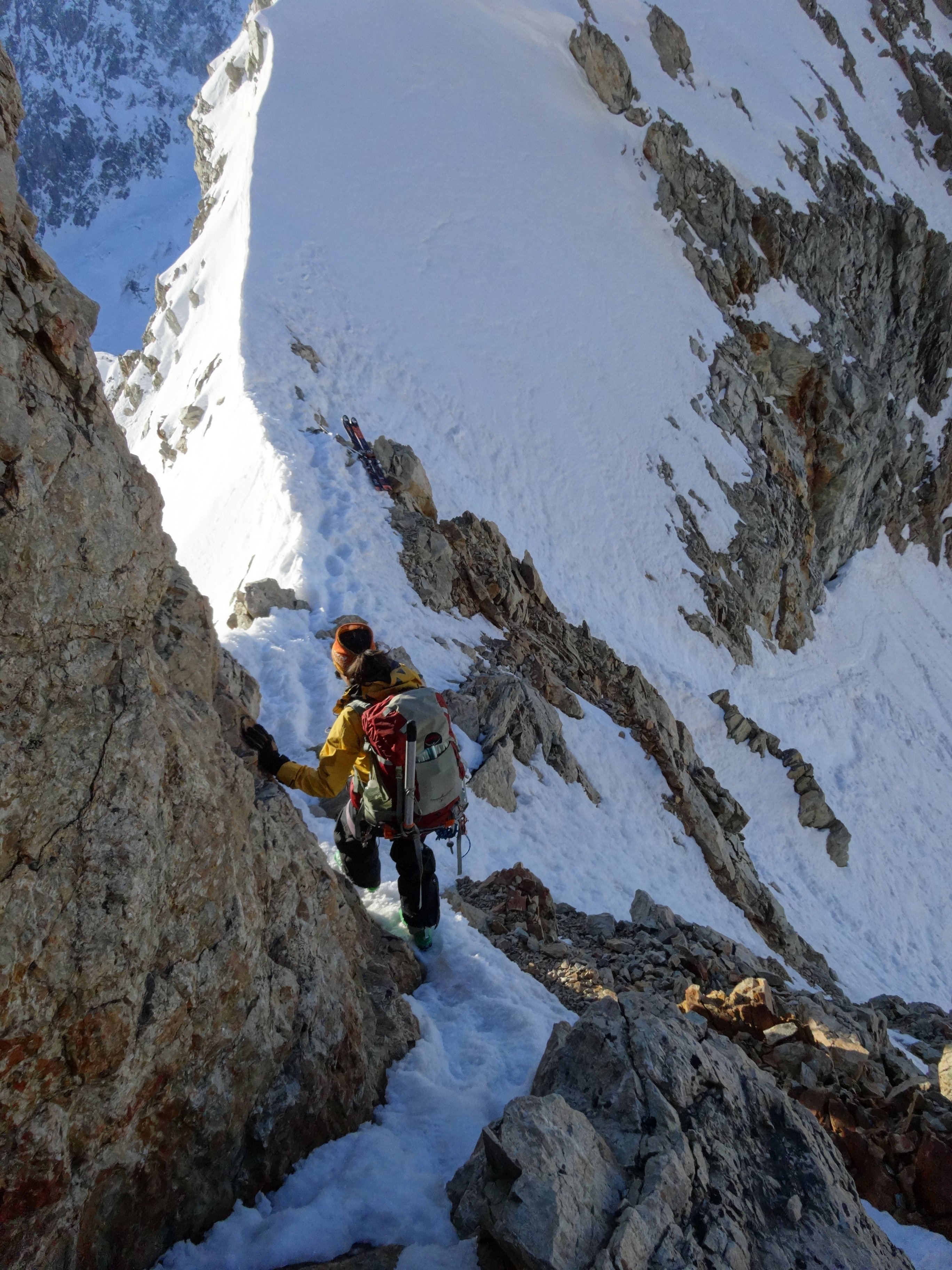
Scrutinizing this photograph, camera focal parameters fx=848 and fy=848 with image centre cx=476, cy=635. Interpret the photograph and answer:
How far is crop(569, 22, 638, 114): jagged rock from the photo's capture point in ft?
101

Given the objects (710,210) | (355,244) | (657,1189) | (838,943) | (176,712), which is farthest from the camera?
(710,210)

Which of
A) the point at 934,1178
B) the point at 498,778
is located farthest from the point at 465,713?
the point at 934,1178

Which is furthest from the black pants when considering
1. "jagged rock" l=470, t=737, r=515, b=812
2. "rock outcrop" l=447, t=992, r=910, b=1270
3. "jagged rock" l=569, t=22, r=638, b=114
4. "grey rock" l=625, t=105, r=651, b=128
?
"jagged rock" l=569, t=22, r=638, b=114

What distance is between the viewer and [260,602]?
32.4 ft

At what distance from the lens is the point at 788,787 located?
17062 mm

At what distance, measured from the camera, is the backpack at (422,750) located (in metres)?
4.30

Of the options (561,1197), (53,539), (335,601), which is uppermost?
(53,539)

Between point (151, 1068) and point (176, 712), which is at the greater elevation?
point (176, 712)

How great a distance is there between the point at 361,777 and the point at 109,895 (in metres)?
2.07

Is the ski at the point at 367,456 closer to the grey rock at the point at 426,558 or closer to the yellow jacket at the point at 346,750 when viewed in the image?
the grey rock at the point at 426,558

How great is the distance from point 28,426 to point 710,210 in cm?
3171

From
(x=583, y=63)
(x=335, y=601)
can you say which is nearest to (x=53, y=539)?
(x=335, y=601)

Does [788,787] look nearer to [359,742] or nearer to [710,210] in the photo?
[359,742]

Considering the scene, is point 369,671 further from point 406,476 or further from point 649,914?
point 406,476
